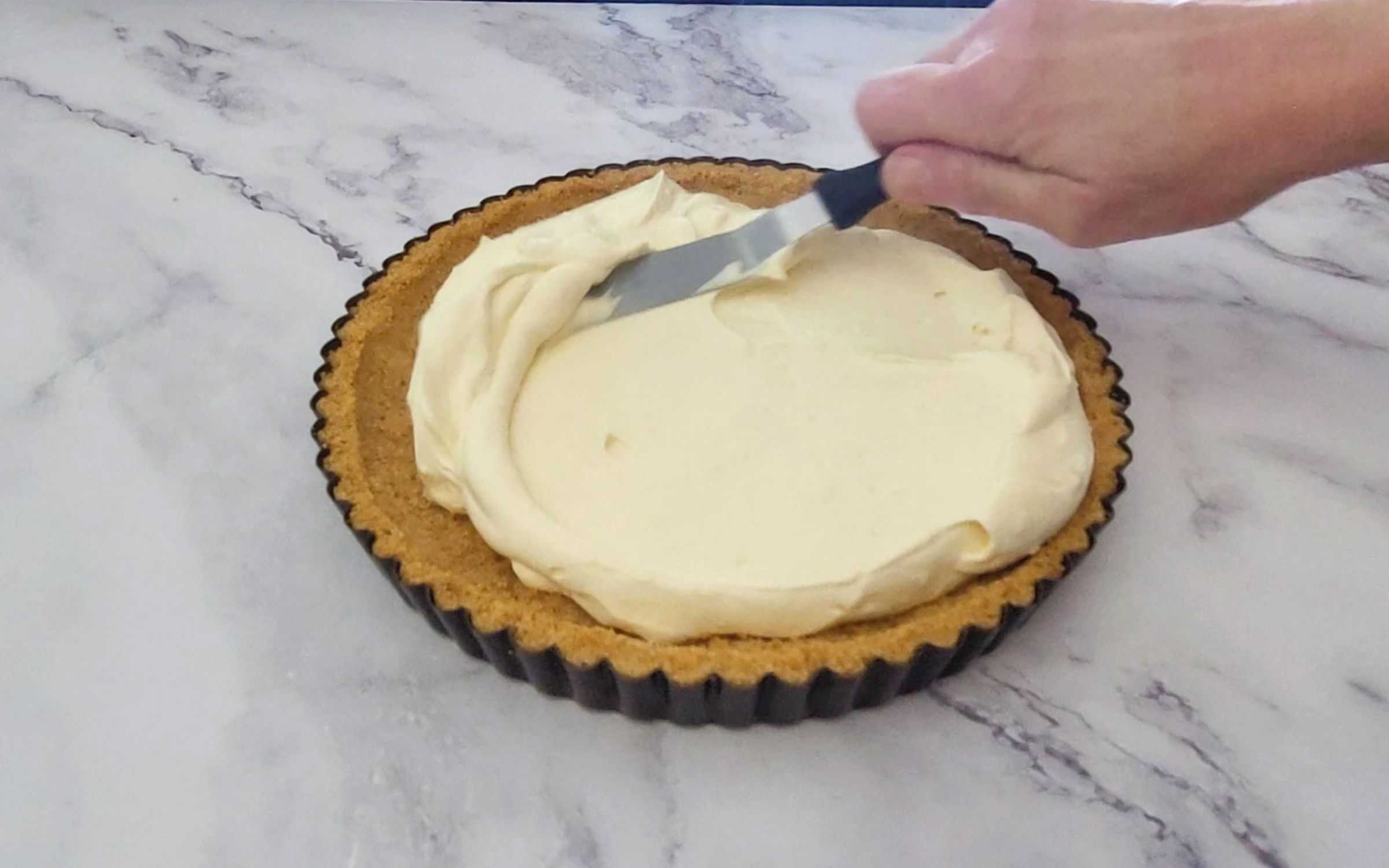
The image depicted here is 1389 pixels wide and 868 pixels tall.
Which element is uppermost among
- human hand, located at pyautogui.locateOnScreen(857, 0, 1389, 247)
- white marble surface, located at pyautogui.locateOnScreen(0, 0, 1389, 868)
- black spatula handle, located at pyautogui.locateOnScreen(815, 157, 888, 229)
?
human hand, located at pyautogui.locateOnScreen(857, 0, 1389, 247)

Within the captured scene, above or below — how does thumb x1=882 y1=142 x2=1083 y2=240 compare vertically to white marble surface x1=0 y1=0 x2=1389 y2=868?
above

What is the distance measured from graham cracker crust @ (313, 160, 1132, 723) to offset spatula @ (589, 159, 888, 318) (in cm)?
28

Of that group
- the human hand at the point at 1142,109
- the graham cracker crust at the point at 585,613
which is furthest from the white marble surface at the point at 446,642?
the human hand at the point at 1142,109

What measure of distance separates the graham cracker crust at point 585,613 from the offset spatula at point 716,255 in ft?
0.91

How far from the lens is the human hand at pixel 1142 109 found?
112cm

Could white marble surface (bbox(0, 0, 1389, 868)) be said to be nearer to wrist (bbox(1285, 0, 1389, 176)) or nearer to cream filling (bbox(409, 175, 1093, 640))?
cream filling (bbox(409, 175, 1093, 640))

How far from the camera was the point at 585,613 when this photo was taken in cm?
111

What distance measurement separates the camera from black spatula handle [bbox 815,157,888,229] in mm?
1252

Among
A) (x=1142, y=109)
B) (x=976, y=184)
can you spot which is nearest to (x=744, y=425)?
(x=976, y=184)

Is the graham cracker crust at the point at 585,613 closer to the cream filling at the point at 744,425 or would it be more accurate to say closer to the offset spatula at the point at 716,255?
the cream filling at the point at 744,425

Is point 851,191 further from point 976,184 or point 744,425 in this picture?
point 744,425

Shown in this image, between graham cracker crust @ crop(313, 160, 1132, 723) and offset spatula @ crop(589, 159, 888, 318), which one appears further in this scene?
offset spatula @ crop(589, 159, 888, 318)

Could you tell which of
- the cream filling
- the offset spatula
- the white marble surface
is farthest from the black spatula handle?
the white marble surface

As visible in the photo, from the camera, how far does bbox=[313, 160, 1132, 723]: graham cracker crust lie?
1.03 metres
